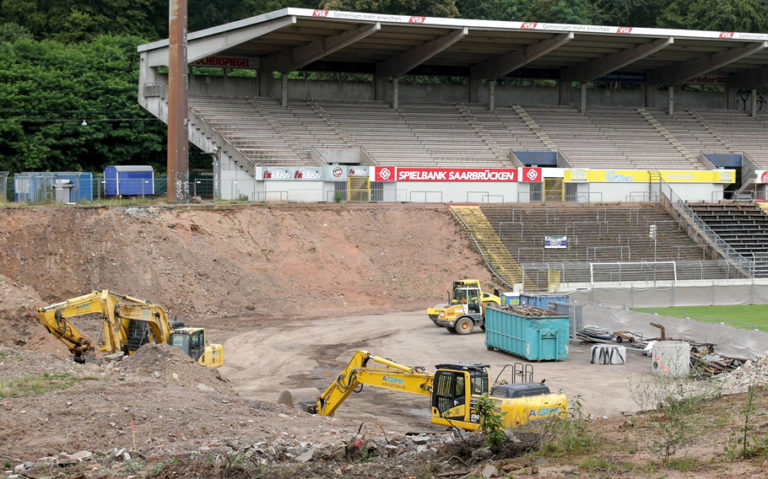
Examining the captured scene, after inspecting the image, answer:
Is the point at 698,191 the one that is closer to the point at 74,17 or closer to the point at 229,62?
the point at 229,62

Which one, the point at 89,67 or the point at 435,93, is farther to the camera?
the point at 435,93

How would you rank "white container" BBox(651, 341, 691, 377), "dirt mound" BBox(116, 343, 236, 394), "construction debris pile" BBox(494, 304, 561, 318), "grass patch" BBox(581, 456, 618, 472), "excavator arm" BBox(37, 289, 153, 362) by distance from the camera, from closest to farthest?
"grass patch" BBox(581, 456, 618, 472)
"dirt mound" BBox(116, 343, 236, 394)
"excavator arm" BBox(37, 289, 153, 362)
"white container" BBox(651, 341, 691, 377)
"construction debris pile" BBox(494, 304, 561, 318)

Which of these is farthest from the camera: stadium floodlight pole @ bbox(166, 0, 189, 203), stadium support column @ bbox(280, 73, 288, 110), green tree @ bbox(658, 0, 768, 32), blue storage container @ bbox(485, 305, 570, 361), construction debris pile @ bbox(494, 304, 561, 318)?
green tree @ bbox(658, 0, 768, 32)

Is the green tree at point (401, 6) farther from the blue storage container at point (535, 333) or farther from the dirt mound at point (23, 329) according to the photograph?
the dirt mound at point (23, 329)

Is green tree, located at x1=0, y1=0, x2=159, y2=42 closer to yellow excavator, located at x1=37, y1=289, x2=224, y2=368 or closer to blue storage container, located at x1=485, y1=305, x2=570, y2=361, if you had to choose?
yellow excavator, located at x1=37, y1=289, x2=224, y2=368

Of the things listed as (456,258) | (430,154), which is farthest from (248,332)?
(430,154)

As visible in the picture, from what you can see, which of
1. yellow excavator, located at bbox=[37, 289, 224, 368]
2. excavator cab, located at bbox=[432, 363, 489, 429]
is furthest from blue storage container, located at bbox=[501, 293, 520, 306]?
excavator cab, located at bbox=[432, 363, 489, 429]

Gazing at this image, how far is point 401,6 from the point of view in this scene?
277ft

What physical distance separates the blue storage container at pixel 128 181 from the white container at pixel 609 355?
35423mm

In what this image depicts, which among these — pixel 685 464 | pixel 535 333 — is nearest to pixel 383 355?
pixel 535 333

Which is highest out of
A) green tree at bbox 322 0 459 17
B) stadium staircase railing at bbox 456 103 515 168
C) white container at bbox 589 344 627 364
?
green tree at bbox 322 0 459 17

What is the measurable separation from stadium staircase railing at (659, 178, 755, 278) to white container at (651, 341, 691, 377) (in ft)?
77.2

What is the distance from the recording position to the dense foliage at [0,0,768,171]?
65625 millimetres

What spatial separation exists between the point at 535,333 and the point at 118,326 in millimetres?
13891
